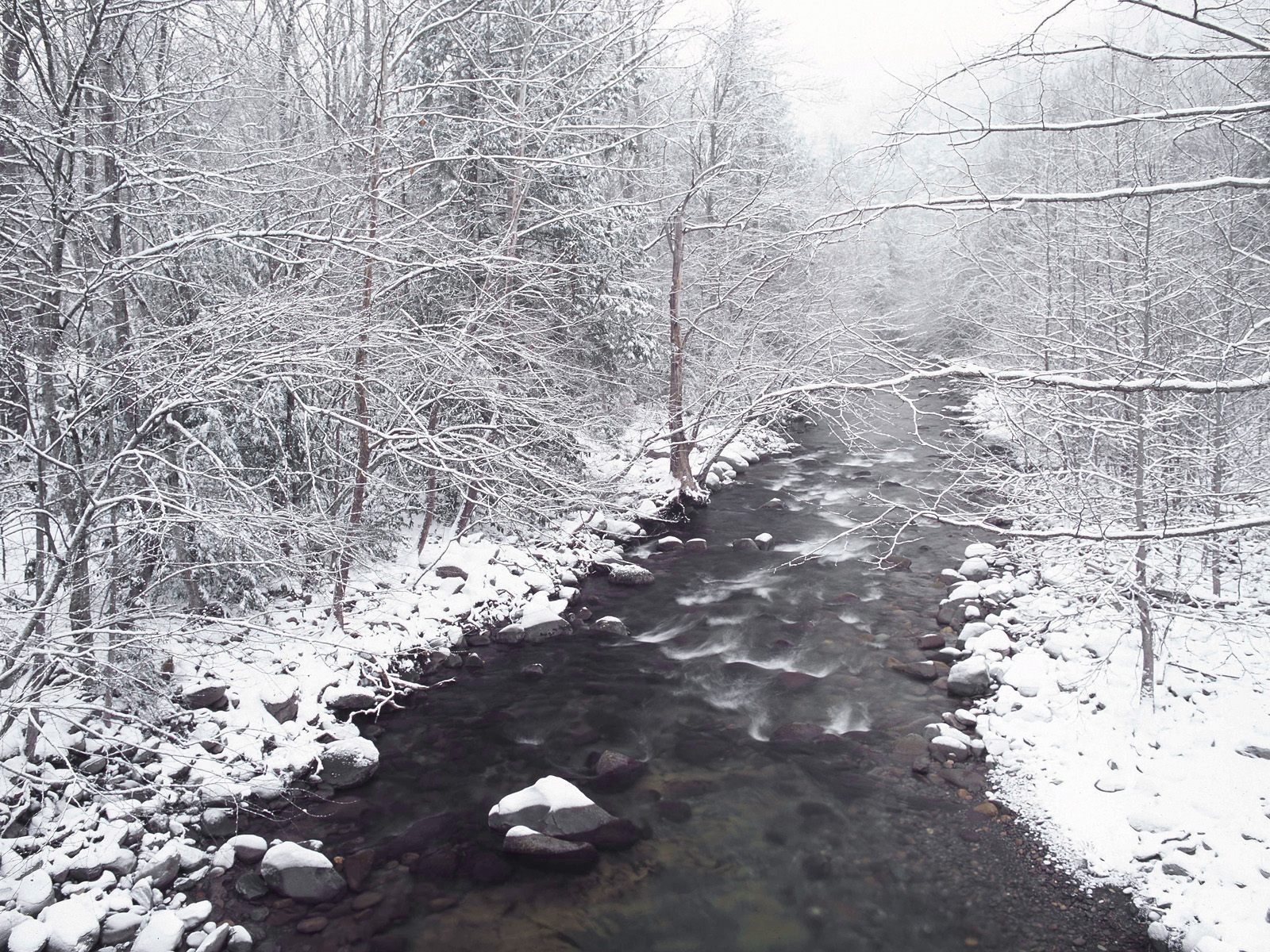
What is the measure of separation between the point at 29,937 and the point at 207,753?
6.23 feet

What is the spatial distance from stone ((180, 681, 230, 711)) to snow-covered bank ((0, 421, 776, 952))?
15mm

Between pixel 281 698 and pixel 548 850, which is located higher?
pixel 281 698

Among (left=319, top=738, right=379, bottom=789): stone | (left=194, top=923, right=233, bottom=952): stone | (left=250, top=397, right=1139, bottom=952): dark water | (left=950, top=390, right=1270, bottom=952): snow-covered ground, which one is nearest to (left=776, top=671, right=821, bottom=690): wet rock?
(left=250, top=397, right=1139, bottom=952): dark water

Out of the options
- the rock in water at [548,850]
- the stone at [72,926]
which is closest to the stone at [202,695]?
the stone at [72,926]

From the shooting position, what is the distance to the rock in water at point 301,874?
5.29 metres

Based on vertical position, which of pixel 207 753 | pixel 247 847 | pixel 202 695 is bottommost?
pixel 247 847

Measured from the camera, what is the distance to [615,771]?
6871 millimetres

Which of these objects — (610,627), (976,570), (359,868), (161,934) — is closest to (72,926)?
(161,934)

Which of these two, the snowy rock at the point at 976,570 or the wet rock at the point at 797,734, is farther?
the snowy rock at the point at 976,570

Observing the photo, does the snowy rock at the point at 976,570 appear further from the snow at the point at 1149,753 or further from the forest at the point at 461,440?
the snow at the point at 1149,753

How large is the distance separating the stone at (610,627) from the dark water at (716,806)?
13 cm

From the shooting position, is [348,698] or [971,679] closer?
[348,698]

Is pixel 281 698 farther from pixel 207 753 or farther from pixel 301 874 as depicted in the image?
pixel 301 874

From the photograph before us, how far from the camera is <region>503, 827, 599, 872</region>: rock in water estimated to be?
5.69 metres
